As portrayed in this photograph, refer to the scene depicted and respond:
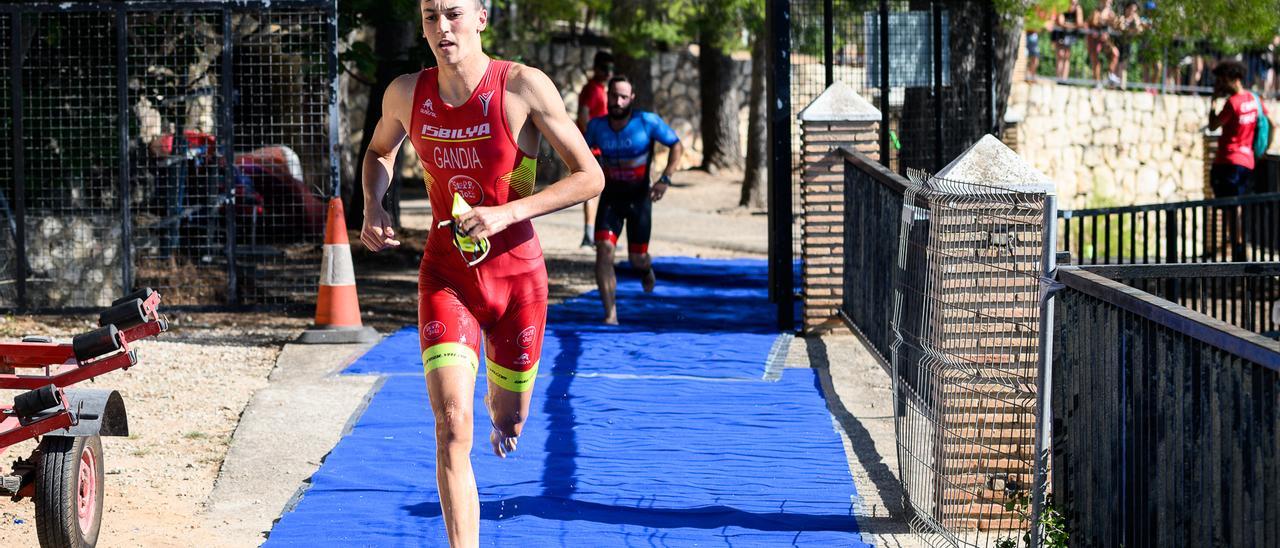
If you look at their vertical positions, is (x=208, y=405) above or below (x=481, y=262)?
below

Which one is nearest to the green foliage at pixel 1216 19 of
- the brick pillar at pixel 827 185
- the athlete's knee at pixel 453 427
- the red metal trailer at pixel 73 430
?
the brick pillar at pixel 827 185

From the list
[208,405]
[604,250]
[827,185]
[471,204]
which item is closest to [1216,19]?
[827,185]

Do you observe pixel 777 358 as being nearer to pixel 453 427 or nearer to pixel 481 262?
pixel 481 262

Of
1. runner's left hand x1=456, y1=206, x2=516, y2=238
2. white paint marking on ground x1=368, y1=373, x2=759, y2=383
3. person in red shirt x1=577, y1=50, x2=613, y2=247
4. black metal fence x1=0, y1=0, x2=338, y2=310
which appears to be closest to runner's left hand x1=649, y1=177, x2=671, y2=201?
white paint marking on ground x1=368, y1=373, x2=759, y2=383

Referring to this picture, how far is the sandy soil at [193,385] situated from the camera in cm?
630

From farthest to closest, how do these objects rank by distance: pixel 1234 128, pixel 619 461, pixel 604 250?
A: pixel 1234 128 → pixel 604 250 → pixel 619 461

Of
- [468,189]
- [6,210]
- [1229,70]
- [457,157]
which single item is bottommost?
[6,210]

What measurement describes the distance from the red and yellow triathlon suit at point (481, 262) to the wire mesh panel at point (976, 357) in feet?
4.99

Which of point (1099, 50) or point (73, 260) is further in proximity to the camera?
point (1099, 50)

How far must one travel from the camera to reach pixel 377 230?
5.32 meters

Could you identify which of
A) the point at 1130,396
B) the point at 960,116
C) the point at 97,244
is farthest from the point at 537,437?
the point at 960,116

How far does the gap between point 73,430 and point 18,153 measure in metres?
7.40

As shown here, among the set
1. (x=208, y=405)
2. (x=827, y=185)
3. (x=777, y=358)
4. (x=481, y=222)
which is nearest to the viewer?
(x=481, y=222)

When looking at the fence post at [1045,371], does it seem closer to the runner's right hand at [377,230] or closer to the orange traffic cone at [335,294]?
the runner's right hand at [377,230]
